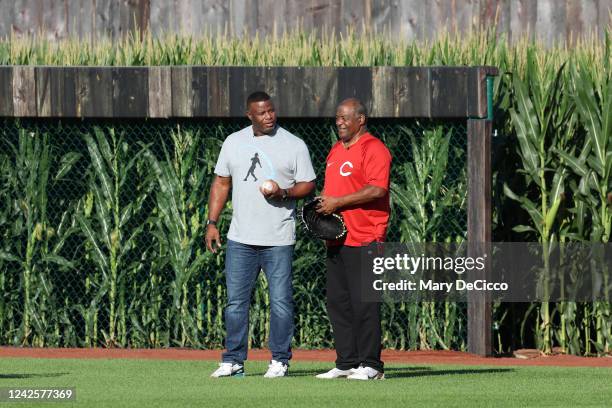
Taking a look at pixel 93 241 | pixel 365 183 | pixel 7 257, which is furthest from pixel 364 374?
pixel 7 257

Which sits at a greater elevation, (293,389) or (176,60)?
(176,60)

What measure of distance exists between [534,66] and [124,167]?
12.0ft

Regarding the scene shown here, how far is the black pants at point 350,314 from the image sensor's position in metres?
10.1

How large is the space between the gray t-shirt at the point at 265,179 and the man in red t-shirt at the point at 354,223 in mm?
289

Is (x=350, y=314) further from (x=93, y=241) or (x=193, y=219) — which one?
(x=93, y=241)

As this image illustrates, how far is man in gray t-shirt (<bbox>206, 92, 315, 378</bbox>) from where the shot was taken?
33.7 feet

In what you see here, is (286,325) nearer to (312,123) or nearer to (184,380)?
(184,380)

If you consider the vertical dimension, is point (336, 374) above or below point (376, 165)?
below

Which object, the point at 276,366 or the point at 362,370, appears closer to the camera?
the point at 362,370

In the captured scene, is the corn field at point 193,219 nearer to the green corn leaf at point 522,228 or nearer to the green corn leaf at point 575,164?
the green corn leaf at point 522,228

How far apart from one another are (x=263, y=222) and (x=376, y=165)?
3.00 feet

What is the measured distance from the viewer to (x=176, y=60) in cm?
1330

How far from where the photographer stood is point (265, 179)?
1027cm

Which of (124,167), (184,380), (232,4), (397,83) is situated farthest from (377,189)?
(232,4)
